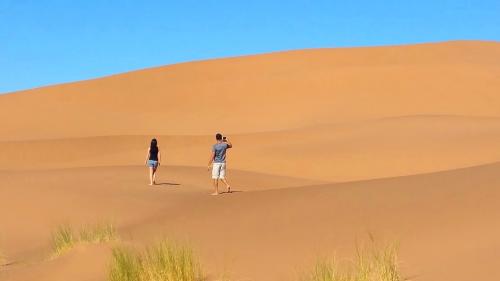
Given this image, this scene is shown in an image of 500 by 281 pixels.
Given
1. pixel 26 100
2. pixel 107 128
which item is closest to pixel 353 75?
pixel 107 128

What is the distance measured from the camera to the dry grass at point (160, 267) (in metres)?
7.05

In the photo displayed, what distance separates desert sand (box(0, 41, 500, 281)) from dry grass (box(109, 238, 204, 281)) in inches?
27.8

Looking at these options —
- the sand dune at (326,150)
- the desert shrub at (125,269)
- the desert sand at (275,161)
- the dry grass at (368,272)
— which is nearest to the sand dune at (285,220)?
the desert sand at (275,161)

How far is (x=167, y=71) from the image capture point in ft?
223

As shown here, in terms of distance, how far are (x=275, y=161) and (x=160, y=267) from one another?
2349 centimetres

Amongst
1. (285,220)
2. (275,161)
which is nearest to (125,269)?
(285,220)

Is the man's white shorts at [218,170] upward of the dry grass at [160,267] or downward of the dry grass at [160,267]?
upward

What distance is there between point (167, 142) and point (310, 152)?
35.6 feet

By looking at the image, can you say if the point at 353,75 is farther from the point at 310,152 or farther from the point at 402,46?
the point at 310,152

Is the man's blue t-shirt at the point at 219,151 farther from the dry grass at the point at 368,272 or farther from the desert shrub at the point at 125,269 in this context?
the dry grass at the point at 368,272

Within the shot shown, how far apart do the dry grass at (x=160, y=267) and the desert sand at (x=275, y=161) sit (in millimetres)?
707

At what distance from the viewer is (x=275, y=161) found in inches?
1202

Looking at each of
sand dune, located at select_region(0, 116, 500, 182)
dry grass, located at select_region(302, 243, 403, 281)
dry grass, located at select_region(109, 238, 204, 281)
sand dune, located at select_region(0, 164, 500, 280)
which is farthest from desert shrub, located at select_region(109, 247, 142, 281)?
sand dune, located at select_region(0, 116, 500, 182)

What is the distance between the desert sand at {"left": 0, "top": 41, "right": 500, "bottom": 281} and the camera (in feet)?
28.9
